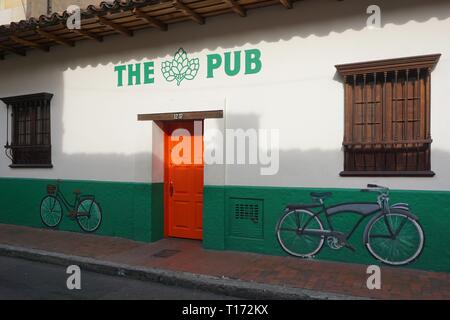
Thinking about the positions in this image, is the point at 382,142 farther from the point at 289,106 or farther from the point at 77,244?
the point at 77,244

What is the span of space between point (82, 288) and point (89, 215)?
2992mm

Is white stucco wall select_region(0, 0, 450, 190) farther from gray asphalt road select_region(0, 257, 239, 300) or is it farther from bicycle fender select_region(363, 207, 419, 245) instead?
gray asphalt road select_region(0, 257, 239, 300)

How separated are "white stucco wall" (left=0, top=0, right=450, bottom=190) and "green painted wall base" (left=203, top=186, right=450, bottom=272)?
169mm

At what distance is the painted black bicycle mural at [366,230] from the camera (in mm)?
5414

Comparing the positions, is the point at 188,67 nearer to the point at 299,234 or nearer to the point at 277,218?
the point at 277,218

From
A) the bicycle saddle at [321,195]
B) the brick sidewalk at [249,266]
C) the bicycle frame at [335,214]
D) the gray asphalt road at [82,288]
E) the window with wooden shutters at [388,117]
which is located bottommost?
the gray asphalt road at [82,288]

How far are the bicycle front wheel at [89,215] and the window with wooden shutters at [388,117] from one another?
4.86 m

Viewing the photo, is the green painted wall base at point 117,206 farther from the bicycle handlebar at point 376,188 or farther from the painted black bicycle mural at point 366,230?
the bicycle handlebar at point 376,188

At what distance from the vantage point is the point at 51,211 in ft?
27.6

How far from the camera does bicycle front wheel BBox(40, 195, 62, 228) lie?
830 cm

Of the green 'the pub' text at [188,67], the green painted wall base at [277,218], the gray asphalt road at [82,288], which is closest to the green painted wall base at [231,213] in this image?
the green painted wall base at [277,218]

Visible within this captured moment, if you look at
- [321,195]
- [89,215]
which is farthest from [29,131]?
[321,195]
